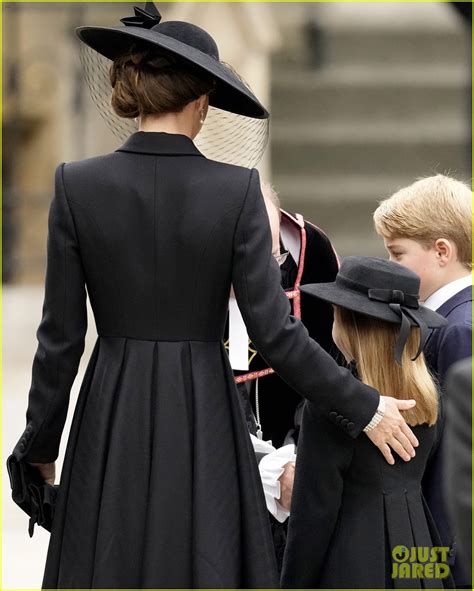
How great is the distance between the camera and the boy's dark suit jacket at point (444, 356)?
275 centimetres

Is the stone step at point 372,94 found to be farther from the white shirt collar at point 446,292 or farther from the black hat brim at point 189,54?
the black hat brim at point 189,54

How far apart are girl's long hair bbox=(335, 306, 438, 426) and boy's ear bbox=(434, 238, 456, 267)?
0.39 meters

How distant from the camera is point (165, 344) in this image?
2.53 m

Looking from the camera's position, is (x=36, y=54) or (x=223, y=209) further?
(x=36, y=54)

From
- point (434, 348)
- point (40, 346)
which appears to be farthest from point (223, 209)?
point (434, 348)

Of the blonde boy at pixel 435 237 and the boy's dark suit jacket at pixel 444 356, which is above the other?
the blonde boy at pixel 435 237

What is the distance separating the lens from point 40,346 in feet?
8.52

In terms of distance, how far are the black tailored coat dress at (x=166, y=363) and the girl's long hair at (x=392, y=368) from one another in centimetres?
11

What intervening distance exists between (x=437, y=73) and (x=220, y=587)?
7.78 m

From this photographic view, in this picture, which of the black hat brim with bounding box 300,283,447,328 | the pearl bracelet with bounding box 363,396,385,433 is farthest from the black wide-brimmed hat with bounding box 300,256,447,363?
the pearl bracelet with bounding box 363,396,385,433

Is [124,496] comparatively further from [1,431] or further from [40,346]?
[1,431]

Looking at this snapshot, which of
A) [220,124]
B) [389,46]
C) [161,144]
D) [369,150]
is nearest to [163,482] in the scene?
[161,144]

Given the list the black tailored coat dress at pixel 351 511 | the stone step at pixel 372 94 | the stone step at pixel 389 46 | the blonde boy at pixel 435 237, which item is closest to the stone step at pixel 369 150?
the stone step at pixel 372 94

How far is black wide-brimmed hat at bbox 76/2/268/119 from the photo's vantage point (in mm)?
2467
